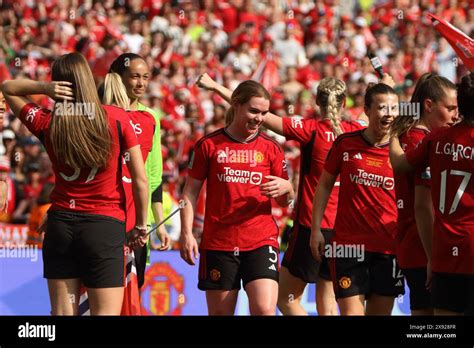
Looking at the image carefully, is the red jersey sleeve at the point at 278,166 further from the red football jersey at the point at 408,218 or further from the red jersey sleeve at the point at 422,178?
the red jersey sleeve at the point at 422,178

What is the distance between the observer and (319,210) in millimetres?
7945

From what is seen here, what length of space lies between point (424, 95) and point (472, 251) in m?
1.43

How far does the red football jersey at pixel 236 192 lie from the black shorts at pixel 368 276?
564mm

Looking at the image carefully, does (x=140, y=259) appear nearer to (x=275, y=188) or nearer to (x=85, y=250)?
(x=275, y=188)

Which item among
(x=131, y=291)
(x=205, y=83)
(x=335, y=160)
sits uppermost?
(x=205, y=83)

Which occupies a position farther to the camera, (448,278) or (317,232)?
(317,232)

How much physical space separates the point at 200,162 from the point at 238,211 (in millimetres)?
480

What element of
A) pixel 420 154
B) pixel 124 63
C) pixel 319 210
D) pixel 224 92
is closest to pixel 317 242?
pixel 319 210

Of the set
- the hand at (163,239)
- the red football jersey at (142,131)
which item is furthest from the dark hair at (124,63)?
the hand at (163,239)

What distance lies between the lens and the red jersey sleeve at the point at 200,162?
8.08m

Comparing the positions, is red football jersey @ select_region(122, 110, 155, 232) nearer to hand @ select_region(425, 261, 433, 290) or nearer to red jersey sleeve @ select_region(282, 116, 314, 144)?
red jersey sleeve @ select_region(282, 116, 314, 144)

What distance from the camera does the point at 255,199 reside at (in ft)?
26.2
